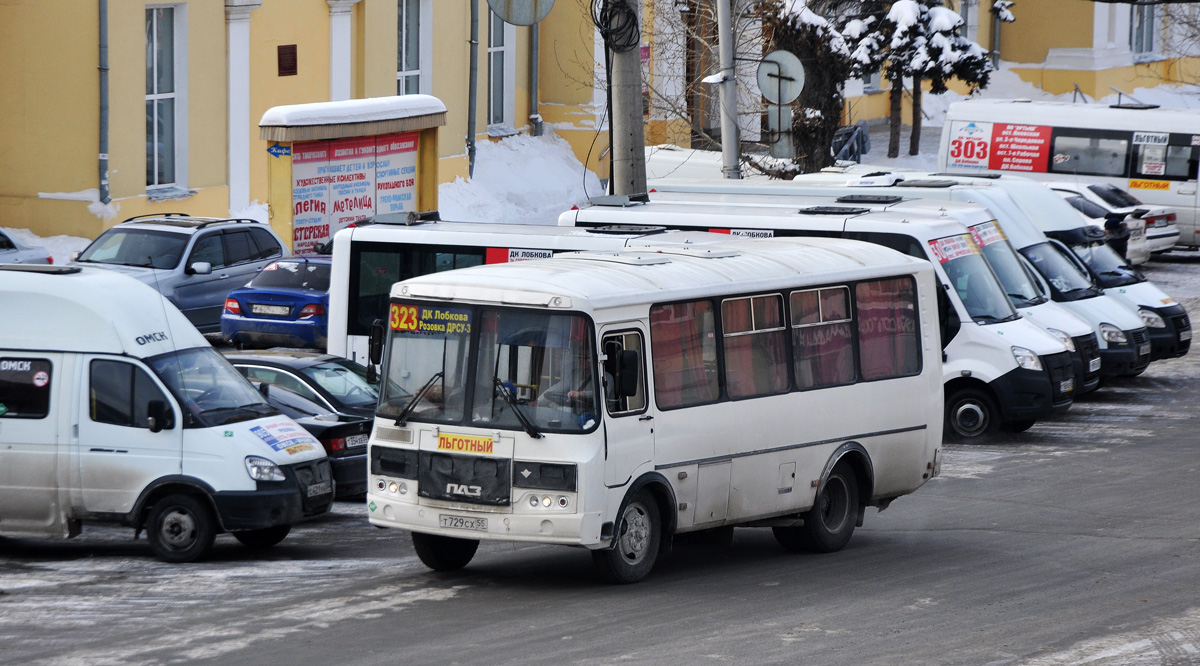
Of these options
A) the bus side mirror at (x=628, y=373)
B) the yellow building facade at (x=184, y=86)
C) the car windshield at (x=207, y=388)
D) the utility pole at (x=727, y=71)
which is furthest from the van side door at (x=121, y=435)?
the yellow building facade at (x=184, y=86)

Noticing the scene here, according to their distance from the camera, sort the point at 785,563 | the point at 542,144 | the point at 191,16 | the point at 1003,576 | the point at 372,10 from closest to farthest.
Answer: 1. the point at 1003,576
2. the point at 785,563
3. the point at 191,16
4. the point at 372,10
5. the point at 542,144

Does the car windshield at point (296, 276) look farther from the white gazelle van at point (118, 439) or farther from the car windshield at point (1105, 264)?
the car windshield at point (1105, 264)

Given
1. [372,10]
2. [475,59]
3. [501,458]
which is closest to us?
[501,458]

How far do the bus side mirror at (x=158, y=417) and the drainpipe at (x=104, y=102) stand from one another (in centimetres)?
1369

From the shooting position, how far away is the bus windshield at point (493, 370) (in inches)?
425

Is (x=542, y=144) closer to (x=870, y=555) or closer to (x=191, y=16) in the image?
(x=191, y=16)

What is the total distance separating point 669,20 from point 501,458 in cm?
1971

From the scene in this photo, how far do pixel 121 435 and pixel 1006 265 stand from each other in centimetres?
1058

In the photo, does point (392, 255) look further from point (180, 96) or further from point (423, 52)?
point (423, 52)

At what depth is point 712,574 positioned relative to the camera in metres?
11.9

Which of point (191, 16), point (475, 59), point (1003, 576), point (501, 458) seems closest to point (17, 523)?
point (501, 458)

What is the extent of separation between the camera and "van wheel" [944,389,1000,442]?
18000 millimetres

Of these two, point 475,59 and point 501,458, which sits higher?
point 475,59

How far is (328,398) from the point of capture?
1488cm
